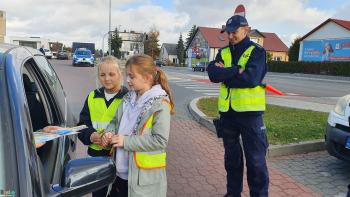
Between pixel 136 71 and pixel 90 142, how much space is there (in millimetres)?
729

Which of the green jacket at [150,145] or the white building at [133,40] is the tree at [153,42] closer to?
the white building at [133,40]

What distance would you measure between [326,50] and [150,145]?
46282 millimetres

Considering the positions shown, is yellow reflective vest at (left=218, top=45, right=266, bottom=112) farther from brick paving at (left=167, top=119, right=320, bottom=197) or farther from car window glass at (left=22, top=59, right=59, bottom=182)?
car window glass at (left=22, top=59, right=59, bottom=182)

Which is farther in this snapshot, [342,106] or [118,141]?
[342,106]

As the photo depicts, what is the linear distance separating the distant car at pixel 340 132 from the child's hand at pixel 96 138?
3.29 m

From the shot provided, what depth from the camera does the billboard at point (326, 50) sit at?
4116 centimetres

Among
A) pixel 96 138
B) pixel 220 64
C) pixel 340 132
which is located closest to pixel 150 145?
pixel 96 138

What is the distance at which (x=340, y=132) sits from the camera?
180 inches

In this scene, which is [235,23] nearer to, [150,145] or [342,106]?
[150,145]

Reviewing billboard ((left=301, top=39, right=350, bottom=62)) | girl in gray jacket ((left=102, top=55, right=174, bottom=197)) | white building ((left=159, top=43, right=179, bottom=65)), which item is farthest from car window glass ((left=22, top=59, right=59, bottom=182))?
white building ((left=159, top=43, right=179, bottom=65))

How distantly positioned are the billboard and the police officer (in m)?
41.5

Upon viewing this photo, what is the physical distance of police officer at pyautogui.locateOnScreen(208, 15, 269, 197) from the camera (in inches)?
138

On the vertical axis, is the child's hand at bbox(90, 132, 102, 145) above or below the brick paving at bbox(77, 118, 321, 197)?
above

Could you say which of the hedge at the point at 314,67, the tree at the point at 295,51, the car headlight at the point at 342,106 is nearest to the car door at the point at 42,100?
the car headlight at the point at 342,106
